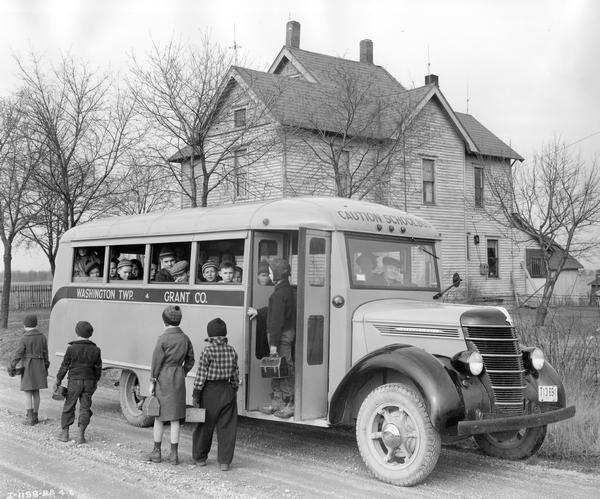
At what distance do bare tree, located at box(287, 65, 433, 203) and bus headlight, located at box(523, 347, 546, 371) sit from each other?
950cm

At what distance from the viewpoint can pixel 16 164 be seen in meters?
17.6

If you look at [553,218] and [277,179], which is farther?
[277,179]

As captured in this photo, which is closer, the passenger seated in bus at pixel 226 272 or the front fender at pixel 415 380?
the front fender at pixel 415 380

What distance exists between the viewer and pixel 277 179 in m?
20.8

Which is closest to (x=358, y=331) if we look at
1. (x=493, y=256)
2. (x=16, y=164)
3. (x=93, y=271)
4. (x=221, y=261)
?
(x=221, y=261)

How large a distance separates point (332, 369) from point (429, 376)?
130cm

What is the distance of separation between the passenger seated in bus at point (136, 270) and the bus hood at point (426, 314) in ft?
10.3

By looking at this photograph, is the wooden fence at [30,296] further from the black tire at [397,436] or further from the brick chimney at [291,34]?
the black tire at [397,436]

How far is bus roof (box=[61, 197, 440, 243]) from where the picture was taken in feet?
23.1

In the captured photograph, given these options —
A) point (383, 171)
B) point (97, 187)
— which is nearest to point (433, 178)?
point (383, 171)

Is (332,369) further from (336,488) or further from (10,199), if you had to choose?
(10,199)

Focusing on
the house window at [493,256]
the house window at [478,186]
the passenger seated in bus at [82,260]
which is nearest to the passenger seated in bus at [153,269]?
the passenger seated in bus at [82,260]

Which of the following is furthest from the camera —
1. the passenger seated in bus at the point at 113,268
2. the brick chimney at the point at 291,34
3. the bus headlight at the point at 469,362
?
the brick chimney at the point at 291,34

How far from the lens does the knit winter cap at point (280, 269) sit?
713 cm
